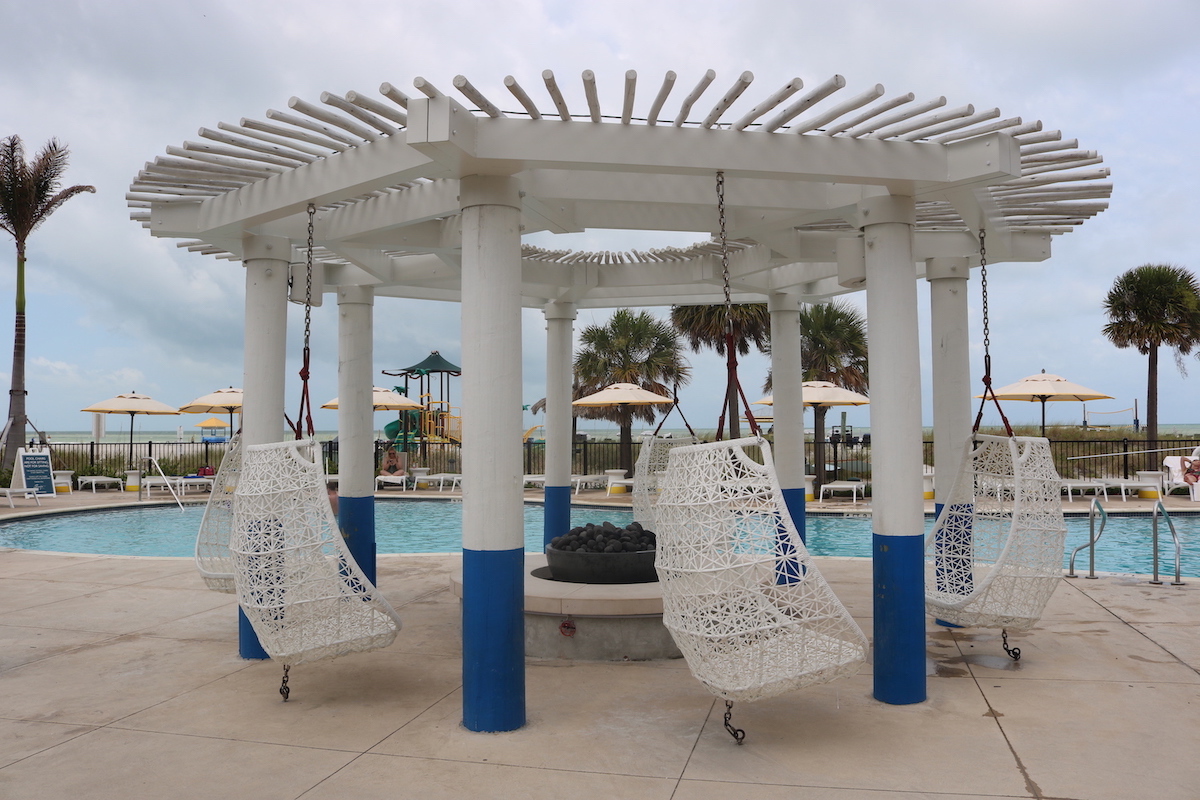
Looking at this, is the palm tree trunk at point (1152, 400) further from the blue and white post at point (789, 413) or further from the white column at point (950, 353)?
the white column at point (950, 353)

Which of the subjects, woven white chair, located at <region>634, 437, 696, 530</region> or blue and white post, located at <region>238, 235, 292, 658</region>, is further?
woven white chair, located at <region>634, 437, 696, 530</region>

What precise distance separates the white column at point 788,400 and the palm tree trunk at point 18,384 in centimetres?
1880

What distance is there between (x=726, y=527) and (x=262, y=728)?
8.84ft

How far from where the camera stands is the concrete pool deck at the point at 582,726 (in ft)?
12.4

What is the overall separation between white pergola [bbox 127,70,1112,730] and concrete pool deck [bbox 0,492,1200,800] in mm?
494

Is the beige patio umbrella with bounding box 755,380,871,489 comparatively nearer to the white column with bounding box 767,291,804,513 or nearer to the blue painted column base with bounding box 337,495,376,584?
the white column with bounding box 767,291,804,513

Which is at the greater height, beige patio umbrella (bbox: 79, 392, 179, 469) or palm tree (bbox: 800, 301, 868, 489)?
palm tree (bbox: 800, 301, 868, 489)

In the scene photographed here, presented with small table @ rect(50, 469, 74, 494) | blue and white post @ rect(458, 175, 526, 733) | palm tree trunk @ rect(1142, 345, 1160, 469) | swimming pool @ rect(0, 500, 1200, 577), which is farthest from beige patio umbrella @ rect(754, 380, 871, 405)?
small table @ rect(50, 469, 74, 494)

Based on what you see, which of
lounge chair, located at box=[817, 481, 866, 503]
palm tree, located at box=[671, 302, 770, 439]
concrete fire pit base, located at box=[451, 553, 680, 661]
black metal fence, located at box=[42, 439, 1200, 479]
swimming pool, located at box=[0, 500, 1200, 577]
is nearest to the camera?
concrete fire pit base, located at box=[451, 553, 680, 661]

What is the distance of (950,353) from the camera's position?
696 centimetres

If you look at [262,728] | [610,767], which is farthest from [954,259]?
[262,728]

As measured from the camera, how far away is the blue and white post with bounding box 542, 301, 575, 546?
30.4 ft

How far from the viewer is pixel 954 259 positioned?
6863mm

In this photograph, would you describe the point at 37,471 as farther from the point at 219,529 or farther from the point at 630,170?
the point at 630,170
